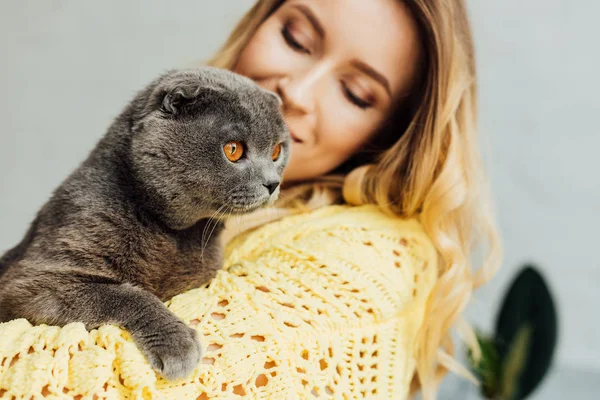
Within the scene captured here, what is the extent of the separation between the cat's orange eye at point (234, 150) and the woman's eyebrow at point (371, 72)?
0.41 m

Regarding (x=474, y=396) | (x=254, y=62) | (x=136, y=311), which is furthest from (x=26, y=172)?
(x=474, y=396)

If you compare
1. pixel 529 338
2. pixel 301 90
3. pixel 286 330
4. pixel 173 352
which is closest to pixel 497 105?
pixel 529 338

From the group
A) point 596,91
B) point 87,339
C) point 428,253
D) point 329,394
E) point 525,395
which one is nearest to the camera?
point 87,339

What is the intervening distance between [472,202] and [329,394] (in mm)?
561

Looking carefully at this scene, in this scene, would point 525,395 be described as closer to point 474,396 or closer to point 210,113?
point 474,396

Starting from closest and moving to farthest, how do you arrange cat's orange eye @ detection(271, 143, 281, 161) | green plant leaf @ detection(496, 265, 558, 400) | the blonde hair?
1. cat's orange eye @ detection(271, 143, 281, 161)
2. the blonde hair
3. green plant leaf @ detection(496, 265, 558, 400)

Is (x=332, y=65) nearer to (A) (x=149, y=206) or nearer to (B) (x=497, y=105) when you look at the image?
(A) (x=149, y=206)

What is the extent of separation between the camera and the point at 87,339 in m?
0.65

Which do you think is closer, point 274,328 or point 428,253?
point 274,328

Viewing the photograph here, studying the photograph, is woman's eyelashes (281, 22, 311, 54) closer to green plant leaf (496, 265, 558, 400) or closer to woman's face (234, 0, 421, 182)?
woman's face (234, 0, 421, 182)

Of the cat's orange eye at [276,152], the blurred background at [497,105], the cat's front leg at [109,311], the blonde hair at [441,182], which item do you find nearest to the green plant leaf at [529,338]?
the blurred background at [497,105]

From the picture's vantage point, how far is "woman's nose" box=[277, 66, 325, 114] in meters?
1.05

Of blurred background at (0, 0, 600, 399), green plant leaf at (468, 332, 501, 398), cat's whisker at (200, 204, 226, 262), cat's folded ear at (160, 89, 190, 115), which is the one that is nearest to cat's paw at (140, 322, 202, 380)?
cat's whisker at (200, 204, 226, 262)

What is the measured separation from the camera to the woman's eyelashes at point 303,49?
112 centimetres
